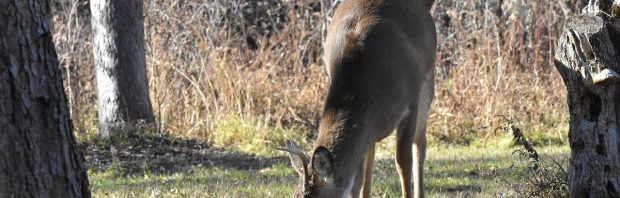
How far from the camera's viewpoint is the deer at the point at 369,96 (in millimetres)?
6074

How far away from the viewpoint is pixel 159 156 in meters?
10.7

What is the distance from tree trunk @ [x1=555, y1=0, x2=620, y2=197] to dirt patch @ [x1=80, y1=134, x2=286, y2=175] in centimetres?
477

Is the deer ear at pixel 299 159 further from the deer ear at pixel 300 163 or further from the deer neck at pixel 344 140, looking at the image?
the deer neck at pixel 344 140

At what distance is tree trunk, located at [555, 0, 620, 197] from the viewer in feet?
18.6

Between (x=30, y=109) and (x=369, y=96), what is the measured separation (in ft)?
8.61

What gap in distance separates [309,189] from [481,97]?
21.5 feet

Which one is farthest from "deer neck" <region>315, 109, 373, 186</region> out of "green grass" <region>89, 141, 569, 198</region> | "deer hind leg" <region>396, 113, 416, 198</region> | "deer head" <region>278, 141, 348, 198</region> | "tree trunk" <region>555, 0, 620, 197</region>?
"green grass" <region>89, 141, 569, 198</region>

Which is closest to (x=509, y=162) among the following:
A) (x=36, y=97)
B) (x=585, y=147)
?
(x=585, y=147)

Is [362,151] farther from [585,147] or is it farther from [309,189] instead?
[585,147]

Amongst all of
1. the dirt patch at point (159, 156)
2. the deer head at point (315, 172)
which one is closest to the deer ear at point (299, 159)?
the deer head at point (315, 172)

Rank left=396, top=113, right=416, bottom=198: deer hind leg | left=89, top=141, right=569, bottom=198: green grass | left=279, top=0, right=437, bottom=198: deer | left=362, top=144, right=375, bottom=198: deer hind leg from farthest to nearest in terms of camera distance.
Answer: left=89, top=141, right=569, bottom=198: green grass → left=362, top=144, right=375, bottom=198: deer hind leg → left=396, top=113, right=416, bottom=198: deer hind leg → left=279, top=0, right=437, bottom=198: deer

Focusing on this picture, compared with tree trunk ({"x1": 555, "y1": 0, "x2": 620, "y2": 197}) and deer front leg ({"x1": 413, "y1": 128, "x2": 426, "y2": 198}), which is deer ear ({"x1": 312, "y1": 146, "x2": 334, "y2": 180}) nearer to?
tree trunk ({"x1": 555, "y1": 0, "x2": 620, "y2": 197})

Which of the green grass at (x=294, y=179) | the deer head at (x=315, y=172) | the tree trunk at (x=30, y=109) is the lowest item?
the green grass at (x=294, y=179)

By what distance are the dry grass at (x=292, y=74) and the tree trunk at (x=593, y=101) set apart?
19.2ft
